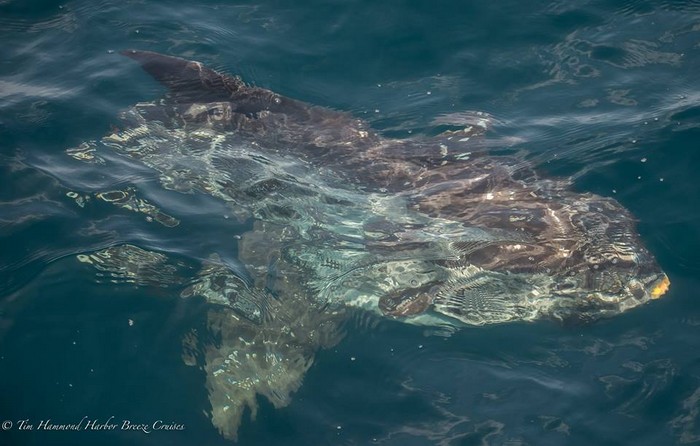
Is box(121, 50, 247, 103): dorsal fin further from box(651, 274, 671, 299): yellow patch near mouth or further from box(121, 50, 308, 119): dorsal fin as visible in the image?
box(651, 274, 671, 299): yellow patch near mouth

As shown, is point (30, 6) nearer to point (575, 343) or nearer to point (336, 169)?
point (336, 169)

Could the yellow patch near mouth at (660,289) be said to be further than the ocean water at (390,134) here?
Yes

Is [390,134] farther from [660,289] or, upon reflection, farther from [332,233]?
[660,289]

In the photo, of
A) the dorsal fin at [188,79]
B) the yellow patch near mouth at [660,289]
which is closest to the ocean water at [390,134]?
the yellow patch near mouth at [660,289]

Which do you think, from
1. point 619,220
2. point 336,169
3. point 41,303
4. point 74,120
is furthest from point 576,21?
point 41,303

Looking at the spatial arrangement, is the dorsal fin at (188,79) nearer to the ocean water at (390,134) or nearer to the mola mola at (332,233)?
the mola mola at (332,233)
